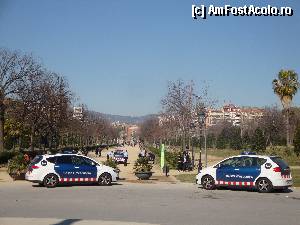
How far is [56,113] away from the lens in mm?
47844

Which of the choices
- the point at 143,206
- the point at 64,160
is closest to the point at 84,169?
the point at 64,160

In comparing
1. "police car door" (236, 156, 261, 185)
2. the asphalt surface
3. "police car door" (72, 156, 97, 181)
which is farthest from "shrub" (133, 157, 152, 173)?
"police car door" (236, 156, 261, 185)

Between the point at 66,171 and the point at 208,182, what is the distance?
20.1ft

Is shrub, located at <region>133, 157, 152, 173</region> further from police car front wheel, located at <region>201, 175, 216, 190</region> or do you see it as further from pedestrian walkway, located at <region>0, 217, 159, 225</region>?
pedestrian walkway, located at <region>0, 217, 159, 225</region>

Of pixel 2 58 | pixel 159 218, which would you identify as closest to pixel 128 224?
pixel 159 218

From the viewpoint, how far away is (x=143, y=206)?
14758 mm

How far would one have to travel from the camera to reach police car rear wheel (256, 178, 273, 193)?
19.2m

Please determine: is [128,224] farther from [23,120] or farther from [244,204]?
[23,120]

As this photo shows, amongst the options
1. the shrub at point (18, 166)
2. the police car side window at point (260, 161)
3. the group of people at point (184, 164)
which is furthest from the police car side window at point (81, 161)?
the group of people at point (184, 164)

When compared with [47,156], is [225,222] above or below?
below

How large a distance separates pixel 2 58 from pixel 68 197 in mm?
35111

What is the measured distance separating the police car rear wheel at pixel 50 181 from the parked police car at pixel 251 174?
6260 mm

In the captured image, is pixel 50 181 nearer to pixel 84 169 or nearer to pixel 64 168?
pixel 64 168

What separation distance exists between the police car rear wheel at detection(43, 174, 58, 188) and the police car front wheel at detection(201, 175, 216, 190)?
6.30m
